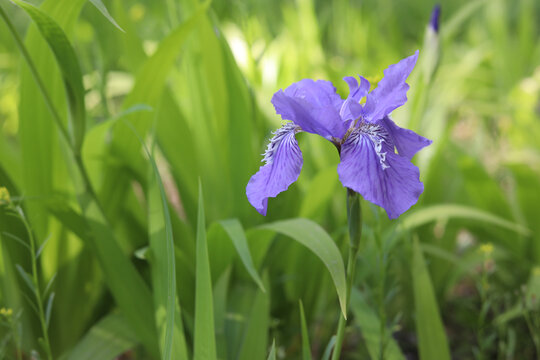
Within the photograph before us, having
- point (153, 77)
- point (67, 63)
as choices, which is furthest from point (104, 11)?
point (153, 77)

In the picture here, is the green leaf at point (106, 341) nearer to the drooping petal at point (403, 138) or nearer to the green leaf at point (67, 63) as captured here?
Result: the green leaf at point (67, 63)

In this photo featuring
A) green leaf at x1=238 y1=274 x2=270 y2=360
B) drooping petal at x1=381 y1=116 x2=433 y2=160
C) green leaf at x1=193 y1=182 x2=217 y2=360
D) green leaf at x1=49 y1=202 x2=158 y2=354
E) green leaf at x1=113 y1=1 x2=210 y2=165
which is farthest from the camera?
green leaf at x1=113 y1=1 x2=210 y2=165

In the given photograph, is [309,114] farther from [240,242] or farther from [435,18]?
[435,18]

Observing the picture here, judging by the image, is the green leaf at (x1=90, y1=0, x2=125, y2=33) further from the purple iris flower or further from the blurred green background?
the purple iris flower

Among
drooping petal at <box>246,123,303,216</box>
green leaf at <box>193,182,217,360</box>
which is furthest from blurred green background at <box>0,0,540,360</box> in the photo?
drooping petal at <box>246,123,303,216</box>

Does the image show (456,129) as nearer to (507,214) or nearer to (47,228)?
(507,214)

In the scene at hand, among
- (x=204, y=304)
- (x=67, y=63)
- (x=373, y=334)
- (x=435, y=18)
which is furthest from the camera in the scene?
(x=435, y=18)
